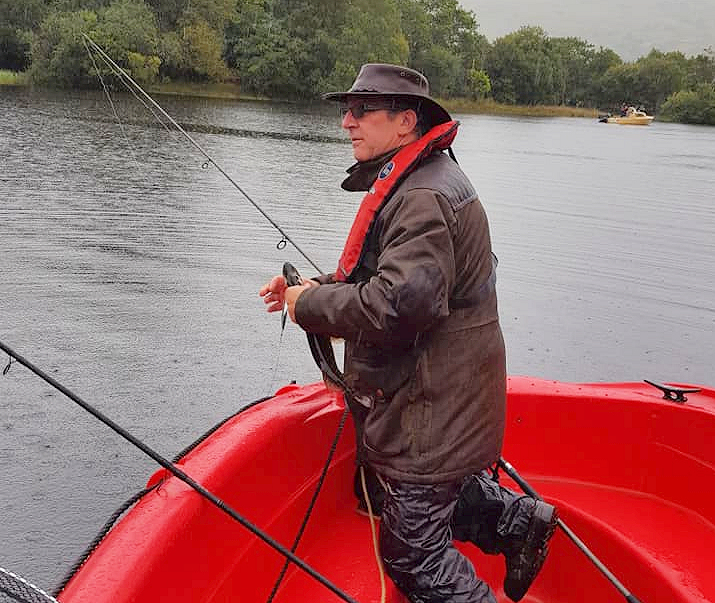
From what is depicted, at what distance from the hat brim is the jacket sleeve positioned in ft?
1.10

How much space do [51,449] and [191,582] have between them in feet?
9.47

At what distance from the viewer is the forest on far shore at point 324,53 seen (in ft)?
159

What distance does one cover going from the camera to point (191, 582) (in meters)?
2.31

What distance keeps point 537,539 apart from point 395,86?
1.59 m

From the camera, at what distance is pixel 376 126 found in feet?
7.43

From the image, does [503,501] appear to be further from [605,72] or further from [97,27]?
[605,72]

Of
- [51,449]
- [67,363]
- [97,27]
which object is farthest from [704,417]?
[97,27]

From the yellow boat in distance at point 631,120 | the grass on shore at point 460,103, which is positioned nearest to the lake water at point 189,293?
the grass on shore at point 460,103

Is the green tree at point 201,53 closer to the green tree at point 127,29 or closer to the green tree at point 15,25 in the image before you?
the green tree at point 127,29

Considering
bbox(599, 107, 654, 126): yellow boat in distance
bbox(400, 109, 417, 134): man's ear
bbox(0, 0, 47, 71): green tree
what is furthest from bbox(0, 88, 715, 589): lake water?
bbox(599, 107, 654, 126): yellow boat in distance

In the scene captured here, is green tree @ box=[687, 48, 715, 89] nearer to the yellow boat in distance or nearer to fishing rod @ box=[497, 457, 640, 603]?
the yellow boat in distance

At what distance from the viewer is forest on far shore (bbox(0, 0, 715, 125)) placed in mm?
48312

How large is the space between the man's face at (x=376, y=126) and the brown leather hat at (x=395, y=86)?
0.10 feet

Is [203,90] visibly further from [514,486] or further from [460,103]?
[514,486]
